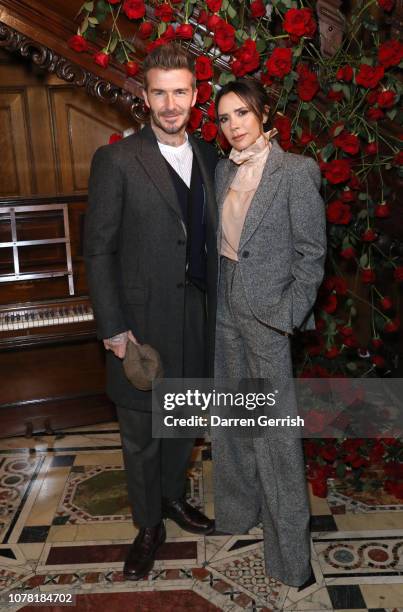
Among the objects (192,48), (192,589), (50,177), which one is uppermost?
(192,48)

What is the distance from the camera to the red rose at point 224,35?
233 cm

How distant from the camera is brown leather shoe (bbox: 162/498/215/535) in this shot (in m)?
2.52

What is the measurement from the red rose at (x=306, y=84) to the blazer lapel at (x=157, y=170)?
0.68 m

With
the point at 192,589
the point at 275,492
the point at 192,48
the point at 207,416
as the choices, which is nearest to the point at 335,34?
the point at 192,48

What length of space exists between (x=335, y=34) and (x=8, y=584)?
234cm

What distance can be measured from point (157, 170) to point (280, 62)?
66cm

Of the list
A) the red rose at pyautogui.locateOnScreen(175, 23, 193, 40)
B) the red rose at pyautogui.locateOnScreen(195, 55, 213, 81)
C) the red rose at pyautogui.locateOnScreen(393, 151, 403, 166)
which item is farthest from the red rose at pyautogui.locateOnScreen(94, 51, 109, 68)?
the red rose at pyautogui.locateOnScreen(393, 151, 403, 166)

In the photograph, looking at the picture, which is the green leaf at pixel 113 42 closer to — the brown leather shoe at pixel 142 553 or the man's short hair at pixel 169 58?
the man's short hair at pixel 169 58

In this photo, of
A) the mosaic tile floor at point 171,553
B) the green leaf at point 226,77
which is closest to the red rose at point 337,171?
the green leaf at point 226,77

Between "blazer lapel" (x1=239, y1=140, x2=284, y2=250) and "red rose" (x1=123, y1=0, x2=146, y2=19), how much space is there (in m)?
0.80

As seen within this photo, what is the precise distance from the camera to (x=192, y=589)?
2.23 metres

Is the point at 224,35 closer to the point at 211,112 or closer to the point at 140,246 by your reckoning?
the point at 211,112

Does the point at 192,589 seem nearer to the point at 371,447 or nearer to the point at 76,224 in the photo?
the point at 371,447

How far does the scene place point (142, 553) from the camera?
7.68 ft
